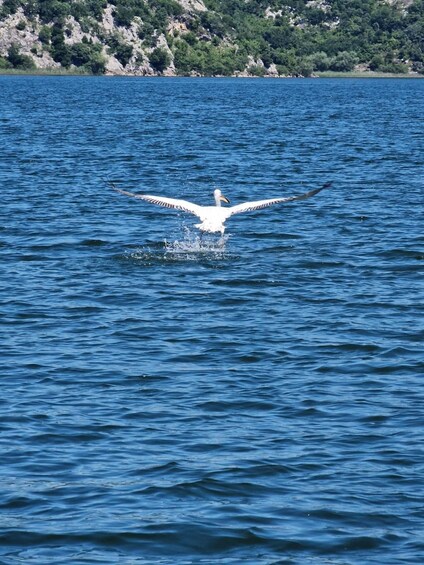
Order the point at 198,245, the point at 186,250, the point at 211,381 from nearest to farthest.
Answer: the point at 211,381 < the point at 186,250 < the point at 198,245

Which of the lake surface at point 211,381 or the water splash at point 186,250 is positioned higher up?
the water splash at point 186,250

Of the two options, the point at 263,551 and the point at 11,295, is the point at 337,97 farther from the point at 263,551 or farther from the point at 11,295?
the point at 263,551

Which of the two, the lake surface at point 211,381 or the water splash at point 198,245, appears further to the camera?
the water splash at point 198,245

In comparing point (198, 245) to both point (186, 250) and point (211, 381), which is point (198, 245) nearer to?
point (186, 250)

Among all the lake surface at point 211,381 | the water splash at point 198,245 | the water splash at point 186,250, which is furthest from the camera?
the water splash at point 198,245

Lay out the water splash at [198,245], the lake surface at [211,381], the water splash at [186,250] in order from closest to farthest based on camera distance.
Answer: the lake surface at [211,381], the water splash at [186,250], the water splash at [198,245]

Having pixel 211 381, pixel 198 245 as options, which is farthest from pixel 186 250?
pixel 211 381

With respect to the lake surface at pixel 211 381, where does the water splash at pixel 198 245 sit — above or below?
above

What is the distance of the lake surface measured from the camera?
533 inches

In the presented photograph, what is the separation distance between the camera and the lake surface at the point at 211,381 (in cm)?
1353

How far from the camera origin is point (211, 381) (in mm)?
18469

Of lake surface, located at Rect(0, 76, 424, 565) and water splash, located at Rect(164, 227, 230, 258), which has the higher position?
water splash, located at Rect(164, 227, 230, 258)

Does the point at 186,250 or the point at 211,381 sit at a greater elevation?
the point at 186,250

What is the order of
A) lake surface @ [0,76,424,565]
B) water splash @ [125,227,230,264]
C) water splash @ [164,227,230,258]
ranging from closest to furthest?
lake surface @ [0,76,424,565], water splash @ [125,227,230,264], water splash @ [164,227,230,258]
